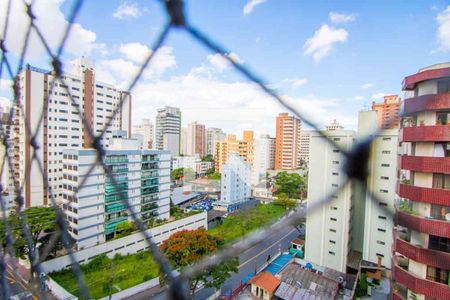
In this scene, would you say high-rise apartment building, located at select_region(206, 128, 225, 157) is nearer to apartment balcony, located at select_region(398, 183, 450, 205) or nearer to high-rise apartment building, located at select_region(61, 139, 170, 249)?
high-rise apartment building, located at select_region(61, 139, 170, 249)

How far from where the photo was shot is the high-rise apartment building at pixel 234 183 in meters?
9.82

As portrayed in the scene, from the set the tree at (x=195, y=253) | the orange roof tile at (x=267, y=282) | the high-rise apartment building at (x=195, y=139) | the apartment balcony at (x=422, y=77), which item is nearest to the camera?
the apartment balcony at (x=422, y=77)

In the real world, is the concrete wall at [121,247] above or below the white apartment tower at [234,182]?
below

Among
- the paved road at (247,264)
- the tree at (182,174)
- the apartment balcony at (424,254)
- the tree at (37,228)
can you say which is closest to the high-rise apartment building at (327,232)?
the paved road at (247,264)

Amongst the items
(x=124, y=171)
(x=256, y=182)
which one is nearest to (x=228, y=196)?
(x=256, y=182)

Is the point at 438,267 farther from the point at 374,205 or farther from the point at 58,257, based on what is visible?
the point at 58,257

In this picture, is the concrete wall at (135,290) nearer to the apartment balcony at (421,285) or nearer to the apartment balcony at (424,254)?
the apartment balcony at (421,285)

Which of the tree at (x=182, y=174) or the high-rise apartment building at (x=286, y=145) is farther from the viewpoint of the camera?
the high-rise apartment building at (x=286, y=145)

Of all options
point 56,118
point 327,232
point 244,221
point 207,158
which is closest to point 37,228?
point 56,118

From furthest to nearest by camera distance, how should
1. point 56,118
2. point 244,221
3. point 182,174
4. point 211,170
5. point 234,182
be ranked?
point 211,170, point 182,174, point 234,182, point 56,118, point 244,221

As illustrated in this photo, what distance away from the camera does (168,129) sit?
14414mm

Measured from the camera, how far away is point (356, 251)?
16.9 feet

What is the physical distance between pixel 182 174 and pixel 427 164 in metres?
12.6

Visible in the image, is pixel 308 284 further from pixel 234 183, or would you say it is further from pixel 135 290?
pixel 234 183
